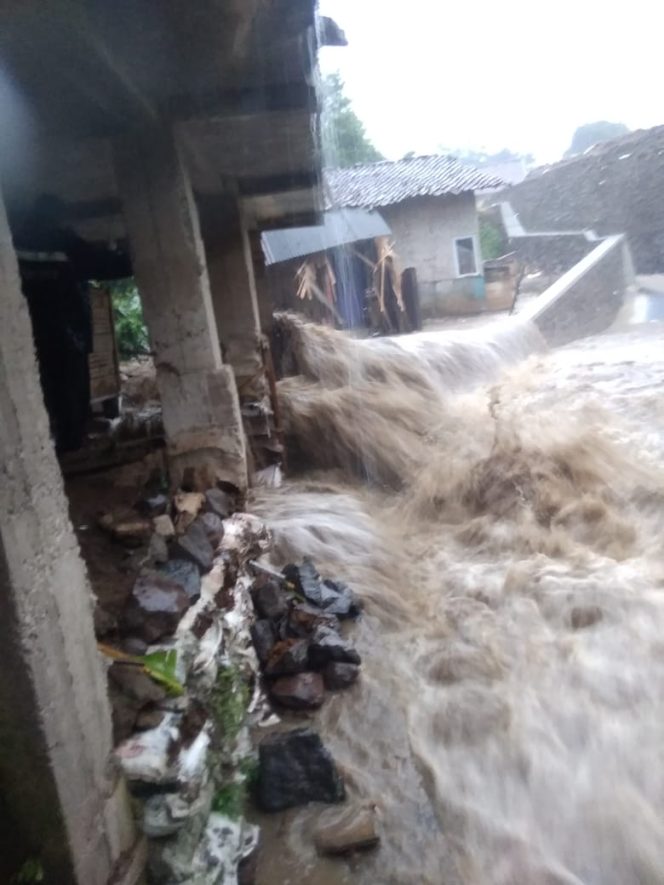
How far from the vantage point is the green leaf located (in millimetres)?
2141

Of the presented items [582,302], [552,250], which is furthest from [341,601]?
[552,250]

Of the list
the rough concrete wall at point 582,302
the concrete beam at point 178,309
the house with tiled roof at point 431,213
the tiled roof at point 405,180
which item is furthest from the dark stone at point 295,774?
the house with tiled roof at point 431,213

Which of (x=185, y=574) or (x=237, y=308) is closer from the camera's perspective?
(x=185, y=574)

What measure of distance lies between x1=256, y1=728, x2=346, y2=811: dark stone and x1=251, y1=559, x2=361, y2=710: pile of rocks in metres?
0.45

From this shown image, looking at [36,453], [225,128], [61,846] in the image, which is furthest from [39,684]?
[225,128]

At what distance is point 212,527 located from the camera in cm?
327

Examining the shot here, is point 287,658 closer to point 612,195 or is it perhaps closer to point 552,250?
point 552,250

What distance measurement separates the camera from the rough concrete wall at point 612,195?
20531 mm

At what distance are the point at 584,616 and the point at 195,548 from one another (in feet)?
6.80

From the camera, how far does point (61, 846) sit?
1571mm

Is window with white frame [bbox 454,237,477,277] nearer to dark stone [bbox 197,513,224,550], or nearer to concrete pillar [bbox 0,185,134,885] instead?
dark stone [bbox 197,513,224,550]

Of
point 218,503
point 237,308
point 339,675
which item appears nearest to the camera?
point 339,675

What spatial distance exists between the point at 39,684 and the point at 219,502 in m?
2.18

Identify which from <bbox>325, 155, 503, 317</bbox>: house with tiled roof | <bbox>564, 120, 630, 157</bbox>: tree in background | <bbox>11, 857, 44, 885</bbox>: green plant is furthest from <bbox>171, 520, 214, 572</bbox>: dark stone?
<bbox>564, 120, 630, 157</bbox>: tree in background
